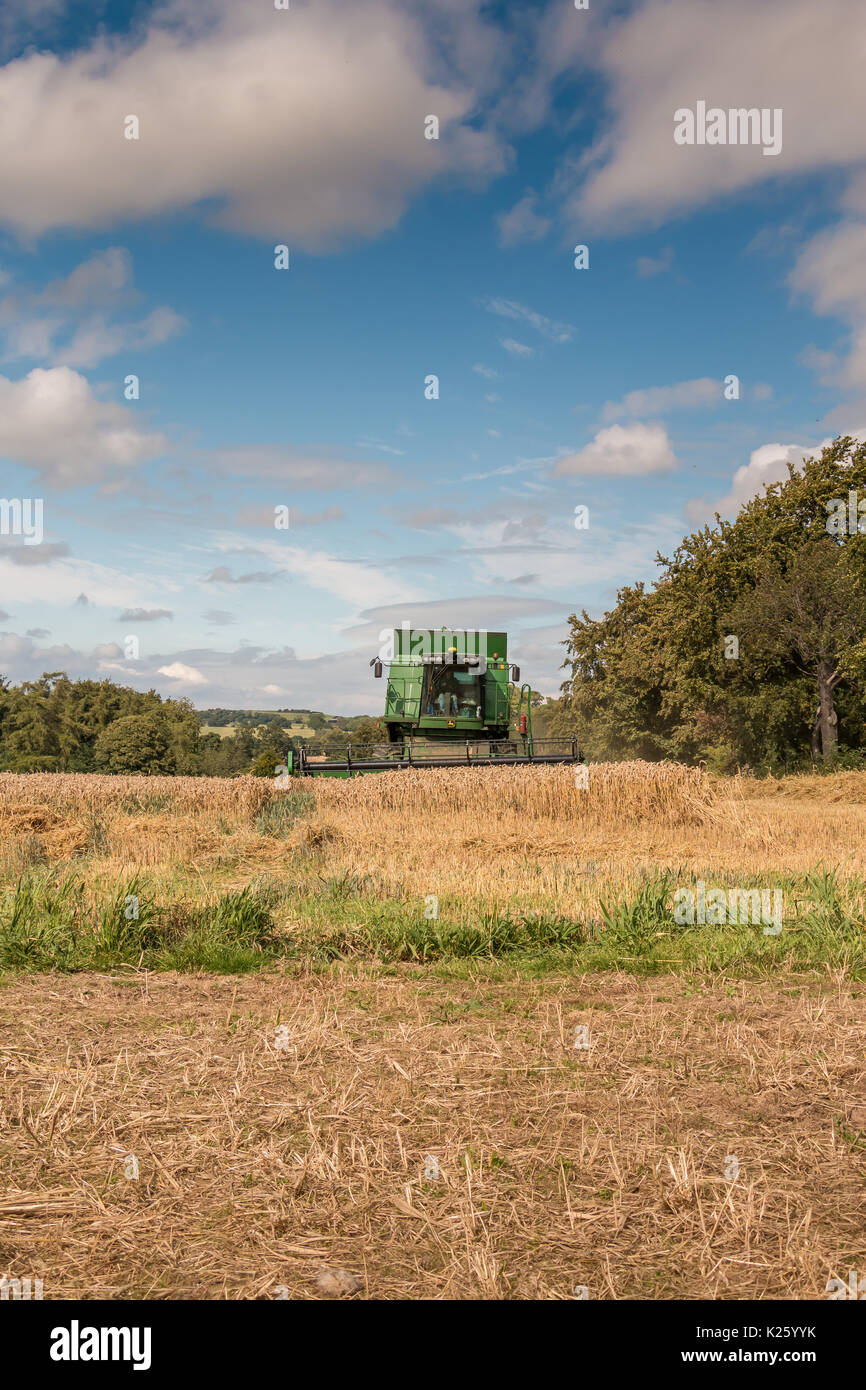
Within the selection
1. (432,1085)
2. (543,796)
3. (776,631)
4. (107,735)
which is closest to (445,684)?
(543,796)

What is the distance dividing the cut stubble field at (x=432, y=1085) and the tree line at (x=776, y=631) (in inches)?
711

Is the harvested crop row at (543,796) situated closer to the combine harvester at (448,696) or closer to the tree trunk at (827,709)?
the combine harvester at (448,696)

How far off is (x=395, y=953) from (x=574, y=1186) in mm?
3835

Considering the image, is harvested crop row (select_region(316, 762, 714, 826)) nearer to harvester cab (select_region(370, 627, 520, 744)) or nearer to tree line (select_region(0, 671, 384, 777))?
harvester cab (select_region(370, 627, 520, 744))

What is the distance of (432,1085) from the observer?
474cm

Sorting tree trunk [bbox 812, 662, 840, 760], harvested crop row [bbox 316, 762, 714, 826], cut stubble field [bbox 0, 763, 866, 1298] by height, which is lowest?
cut stubble field [bbox 0, 763, 866, 1298]

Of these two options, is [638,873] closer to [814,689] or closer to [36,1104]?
[36,1104]

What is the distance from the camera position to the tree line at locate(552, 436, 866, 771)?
2690 centimetres

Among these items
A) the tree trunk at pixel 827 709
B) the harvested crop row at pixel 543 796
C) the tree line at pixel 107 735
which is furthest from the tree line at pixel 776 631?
the tree line at pixel 107 735

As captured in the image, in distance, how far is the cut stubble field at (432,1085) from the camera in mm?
3307

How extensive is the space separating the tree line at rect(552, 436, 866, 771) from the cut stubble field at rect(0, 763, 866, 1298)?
1807 centimetres

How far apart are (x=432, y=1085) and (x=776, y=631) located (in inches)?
1034

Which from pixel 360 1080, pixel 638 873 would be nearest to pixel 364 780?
pixel 638 873

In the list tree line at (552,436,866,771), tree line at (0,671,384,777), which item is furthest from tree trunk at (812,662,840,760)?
tree line at (0,671,384,777)
